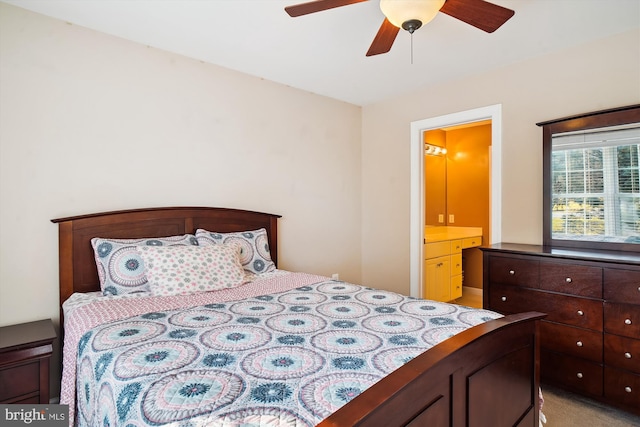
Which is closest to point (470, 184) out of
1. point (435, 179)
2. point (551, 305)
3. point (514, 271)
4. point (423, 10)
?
point (435, 179)

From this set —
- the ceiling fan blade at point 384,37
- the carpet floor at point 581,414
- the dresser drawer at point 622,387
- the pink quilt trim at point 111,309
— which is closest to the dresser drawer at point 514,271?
the dresser drawer at point 622,387

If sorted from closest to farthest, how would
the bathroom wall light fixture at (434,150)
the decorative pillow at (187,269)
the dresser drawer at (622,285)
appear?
the dresser drawer at (622,285), the decorative pillow at (187,269), the bathroom wall light fixture at (434,150)

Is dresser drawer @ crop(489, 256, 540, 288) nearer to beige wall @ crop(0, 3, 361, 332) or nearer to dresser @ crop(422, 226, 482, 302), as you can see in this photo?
dresser @ crop(422, 226, 482, 302)

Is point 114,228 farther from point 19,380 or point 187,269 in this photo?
point 19,380

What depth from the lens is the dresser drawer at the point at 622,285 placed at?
2018 mm

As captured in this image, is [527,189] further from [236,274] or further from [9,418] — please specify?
[9,418]

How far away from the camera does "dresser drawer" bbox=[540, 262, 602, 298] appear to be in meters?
2.17

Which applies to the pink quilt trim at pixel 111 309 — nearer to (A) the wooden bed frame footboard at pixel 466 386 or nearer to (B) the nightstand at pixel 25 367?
(B) the nightstand at pixel 25 367

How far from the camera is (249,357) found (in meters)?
1.28

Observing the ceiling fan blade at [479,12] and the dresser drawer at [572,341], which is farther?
the dresser drawer at [572,341]

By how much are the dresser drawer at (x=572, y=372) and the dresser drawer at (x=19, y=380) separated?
2.99 m

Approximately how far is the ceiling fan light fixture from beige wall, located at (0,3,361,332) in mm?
1742

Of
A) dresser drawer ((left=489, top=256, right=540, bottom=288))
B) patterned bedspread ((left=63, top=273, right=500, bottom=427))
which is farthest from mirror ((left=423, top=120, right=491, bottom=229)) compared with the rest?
patterned bedspread ((left=63, top=273, right=500, bottom=427))

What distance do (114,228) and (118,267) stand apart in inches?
13.2
